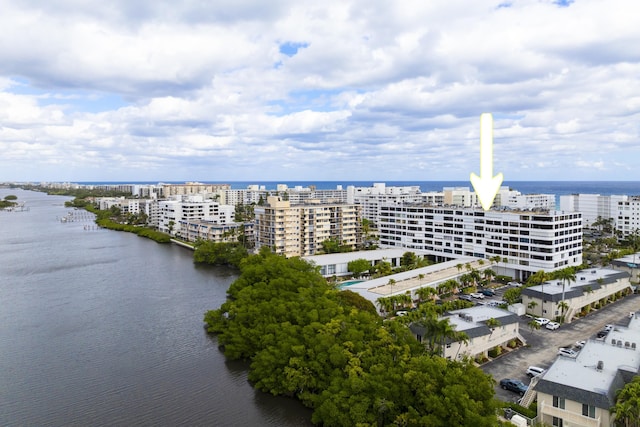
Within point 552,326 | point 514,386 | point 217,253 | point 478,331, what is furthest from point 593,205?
point 514,386

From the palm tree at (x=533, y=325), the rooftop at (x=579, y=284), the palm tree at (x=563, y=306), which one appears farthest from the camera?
the rooftop at (x=579, y=284)

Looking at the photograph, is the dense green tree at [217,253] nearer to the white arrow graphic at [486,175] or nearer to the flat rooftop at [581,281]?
the flat rooftop at [581,281]

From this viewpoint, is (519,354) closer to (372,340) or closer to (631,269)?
(372,340)

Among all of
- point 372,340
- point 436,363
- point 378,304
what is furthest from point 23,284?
point 436,363

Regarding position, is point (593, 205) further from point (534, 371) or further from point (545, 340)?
point (534, 371)

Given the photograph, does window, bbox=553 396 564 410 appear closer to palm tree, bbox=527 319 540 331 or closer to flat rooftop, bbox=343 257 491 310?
palm tree, bbox=527 319 540 331

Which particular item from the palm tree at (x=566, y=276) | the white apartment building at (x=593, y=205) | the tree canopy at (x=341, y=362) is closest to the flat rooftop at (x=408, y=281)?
the tree canopy at (x=341, y=362)
